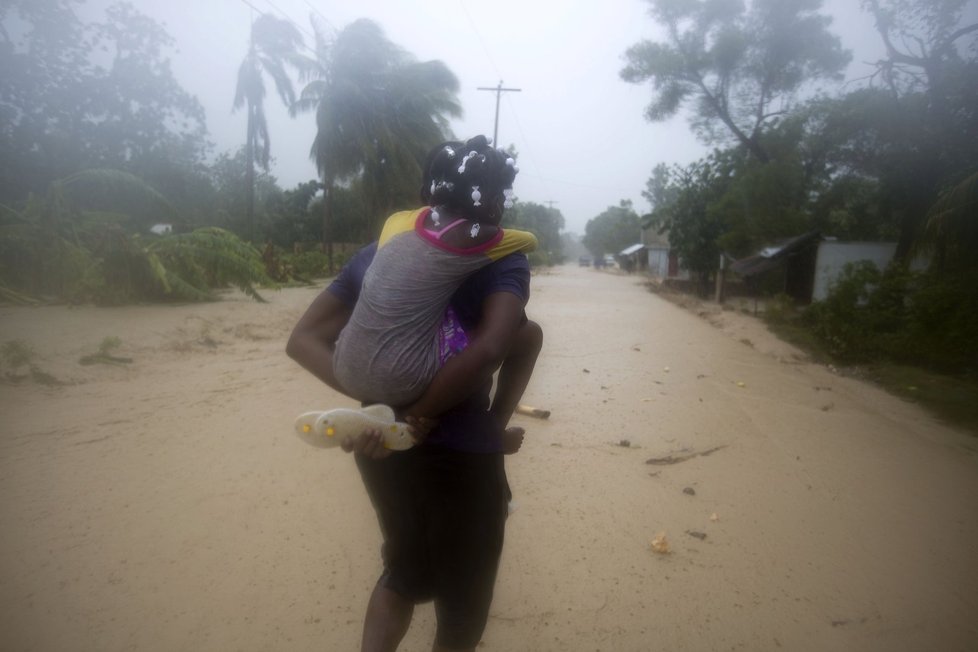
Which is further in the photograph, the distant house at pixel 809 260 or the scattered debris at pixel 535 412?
the distant house at pixel 809 260

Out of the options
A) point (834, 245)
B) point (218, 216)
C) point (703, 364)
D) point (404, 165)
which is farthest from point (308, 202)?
point (703, 364)

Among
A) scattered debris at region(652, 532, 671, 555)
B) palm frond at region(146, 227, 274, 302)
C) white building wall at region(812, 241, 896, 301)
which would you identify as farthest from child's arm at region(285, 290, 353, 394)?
white building wall at region(812, 241, 896, 301)

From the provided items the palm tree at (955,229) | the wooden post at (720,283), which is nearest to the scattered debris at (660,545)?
the palm tree at (955,229)

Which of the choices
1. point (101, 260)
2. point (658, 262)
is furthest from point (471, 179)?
point (658, 262)

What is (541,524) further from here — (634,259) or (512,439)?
(634,259)

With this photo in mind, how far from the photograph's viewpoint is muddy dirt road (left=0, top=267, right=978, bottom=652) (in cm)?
212

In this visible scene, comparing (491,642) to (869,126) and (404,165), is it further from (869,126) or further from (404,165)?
(404,165)

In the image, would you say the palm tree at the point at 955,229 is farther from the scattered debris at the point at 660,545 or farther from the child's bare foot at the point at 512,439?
the child's bare foot at the point at 512,439

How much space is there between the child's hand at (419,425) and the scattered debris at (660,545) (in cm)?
189

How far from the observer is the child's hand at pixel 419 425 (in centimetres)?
122

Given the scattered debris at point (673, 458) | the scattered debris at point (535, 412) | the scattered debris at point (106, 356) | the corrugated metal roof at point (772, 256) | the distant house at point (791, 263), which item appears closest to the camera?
the scattered debris at point (673, 458)

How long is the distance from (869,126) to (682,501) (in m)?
12.8

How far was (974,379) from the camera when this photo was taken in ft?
21.1

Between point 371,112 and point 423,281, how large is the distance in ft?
74.2
